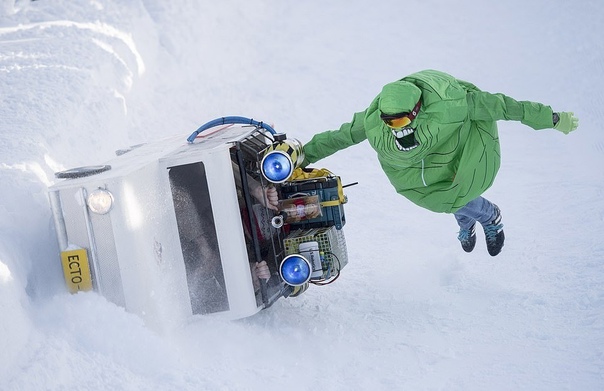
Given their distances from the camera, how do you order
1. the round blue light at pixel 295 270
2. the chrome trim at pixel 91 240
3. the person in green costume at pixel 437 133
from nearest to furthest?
the chrome trim at pixel 91 240 < the person in green costume at pixel 437 133 < the round blue light at pixel 295 270

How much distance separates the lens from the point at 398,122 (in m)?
3.92

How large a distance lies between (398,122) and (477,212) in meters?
1.37

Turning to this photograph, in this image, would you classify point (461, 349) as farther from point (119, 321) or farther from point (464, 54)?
point (464, 54)

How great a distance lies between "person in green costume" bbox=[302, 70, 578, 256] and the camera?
4039 mm

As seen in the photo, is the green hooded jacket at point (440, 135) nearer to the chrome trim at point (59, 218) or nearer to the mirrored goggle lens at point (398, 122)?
the mirrored goggle lens at point (398, 122)

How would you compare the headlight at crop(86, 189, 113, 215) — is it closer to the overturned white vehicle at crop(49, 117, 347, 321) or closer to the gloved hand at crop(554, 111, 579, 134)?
the overturned white vehicle at crop(49, 117, 347, 321)

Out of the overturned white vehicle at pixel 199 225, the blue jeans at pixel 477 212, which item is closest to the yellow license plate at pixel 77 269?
the overturned white vehicle at pixel 199 225

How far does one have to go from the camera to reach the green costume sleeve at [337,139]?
450 cm

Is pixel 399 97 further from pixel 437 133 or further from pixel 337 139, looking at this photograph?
pixel 337 139

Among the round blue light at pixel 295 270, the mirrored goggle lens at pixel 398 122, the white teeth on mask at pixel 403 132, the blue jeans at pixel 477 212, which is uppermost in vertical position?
the mirrored goggle lens at pixel 398 122

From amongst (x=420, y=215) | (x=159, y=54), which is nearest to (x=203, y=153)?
(x=420, y=215)

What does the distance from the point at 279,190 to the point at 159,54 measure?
15.8 ft

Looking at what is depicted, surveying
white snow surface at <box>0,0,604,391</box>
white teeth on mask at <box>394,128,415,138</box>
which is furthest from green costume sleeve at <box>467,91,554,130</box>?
white snow surface at <box>0,0,604,391</box>

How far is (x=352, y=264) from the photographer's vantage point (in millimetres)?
5582
